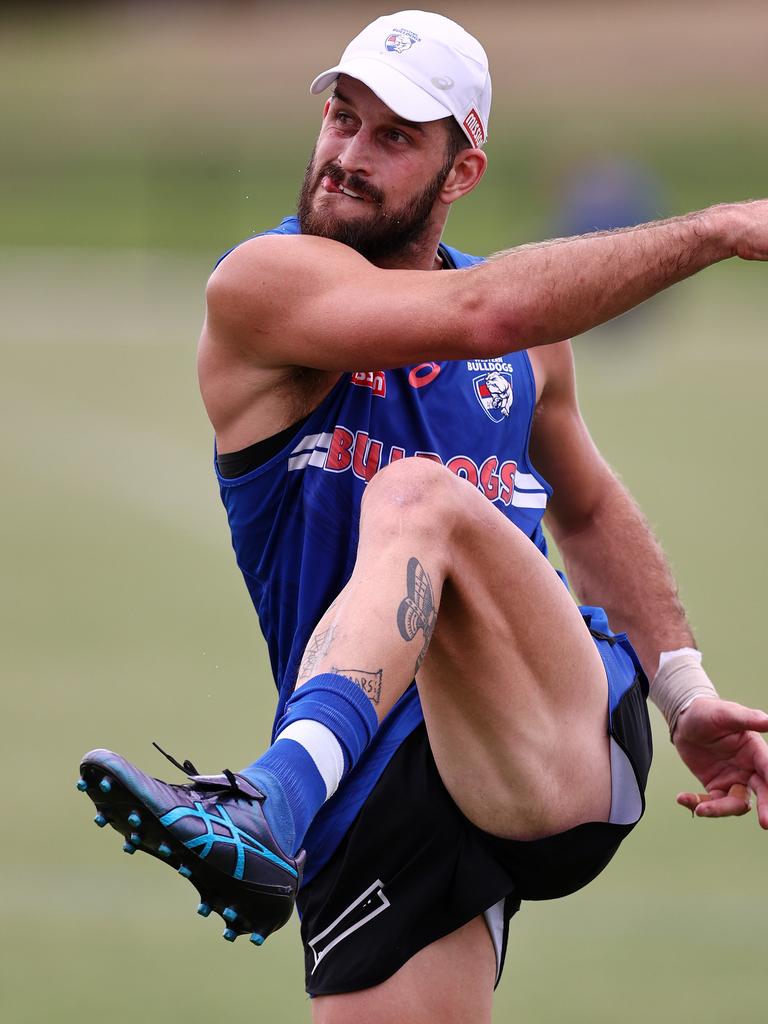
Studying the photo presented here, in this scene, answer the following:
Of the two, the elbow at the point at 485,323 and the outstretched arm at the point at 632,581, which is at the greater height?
the elbow at the point at 485,323

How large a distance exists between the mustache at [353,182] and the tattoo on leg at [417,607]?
118cm

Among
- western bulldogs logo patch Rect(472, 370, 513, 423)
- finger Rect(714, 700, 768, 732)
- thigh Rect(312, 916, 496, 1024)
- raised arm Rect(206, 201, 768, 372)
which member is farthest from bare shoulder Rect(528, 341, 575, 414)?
thigh Rect(312, 916, 496, 1024)

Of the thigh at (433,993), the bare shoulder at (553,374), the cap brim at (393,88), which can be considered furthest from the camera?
the bare shoulder at (553,374)

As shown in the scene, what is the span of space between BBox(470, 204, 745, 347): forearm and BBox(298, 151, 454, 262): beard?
52cm

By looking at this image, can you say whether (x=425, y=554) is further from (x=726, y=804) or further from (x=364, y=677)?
(x=726, y=804)

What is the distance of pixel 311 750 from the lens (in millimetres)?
3436

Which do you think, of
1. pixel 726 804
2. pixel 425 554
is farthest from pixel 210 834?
pixel 726 804

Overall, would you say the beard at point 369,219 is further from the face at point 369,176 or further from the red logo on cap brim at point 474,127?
the red logo on cap brim at point 474,127

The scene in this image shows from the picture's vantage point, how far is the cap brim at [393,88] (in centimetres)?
429

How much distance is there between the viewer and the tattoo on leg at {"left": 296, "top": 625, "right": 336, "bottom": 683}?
354 cm

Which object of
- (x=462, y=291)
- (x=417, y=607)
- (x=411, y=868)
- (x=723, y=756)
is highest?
(x=462, y=291)

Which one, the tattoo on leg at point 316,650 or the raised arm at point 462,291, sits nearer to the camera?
the tattoo on leg at point 316,650

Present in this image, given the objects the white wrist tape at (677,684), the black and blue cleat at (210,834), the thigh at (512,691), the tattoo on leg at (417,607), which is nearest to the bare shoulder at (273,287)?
the thigh at (512,691)

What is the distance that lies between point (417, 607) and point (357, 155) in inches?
52.9
